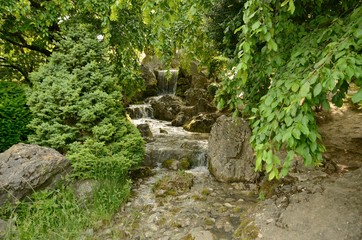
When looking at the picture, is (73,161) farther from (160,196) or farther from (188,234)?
(188,234)

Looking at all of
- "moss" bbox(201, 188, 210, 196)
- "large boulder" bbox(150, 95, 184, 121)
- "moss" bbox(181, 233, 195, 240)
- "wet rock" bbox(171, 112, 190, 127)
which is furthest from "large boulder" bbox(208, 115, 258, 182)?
"large boulder" bbox(150, 95, 184, 121)

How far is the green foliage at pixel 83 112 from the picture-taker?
5.13m

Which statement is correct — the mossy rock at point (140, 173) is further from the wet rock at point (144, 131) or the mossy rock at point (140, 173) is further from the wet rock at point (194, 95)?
the wet rock at point (194, 95)

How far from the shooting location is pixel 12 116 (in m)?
5.23

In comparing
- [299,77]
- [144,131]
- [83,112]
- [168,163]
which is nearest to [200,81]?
[144,131]

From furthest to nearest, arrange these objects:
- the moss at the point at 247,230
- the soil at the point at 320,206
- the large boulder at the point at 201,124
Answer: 1. the large boulder at the point at 201,124
2. the moss at the point at 247,230
3. the soil at the point at 320,206

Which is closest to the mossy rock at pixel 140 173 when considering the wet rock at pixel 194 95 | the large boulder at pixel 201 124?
the large boulder at pixel 201 124

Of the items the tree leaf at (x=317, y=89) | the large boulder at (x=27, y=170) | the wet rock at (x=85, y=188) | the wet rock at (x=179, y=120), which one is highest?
the tree leaf at (x=317, y=89)

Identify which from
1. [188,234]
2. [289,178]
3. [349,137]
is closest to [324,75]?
[188,234]

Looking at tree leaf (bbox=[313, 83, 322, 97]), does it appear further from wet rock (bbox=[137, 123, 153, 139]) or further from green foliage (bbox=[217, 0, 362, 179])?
wet rock (bbox=[137, 123, 153, 139])

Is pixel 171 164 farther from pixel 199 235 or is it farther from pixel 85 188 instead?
pixel 199 235

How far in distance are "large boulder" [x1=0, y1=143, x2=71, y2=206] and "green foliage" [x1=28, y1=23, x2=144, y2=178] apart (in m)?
0.28

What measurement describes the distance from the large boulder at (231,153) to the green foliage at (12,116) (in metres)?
4.00

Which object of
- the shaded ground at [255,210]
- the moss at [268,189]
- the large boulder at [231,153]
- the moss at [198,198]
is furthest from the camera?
the large boulder at [231,153]
